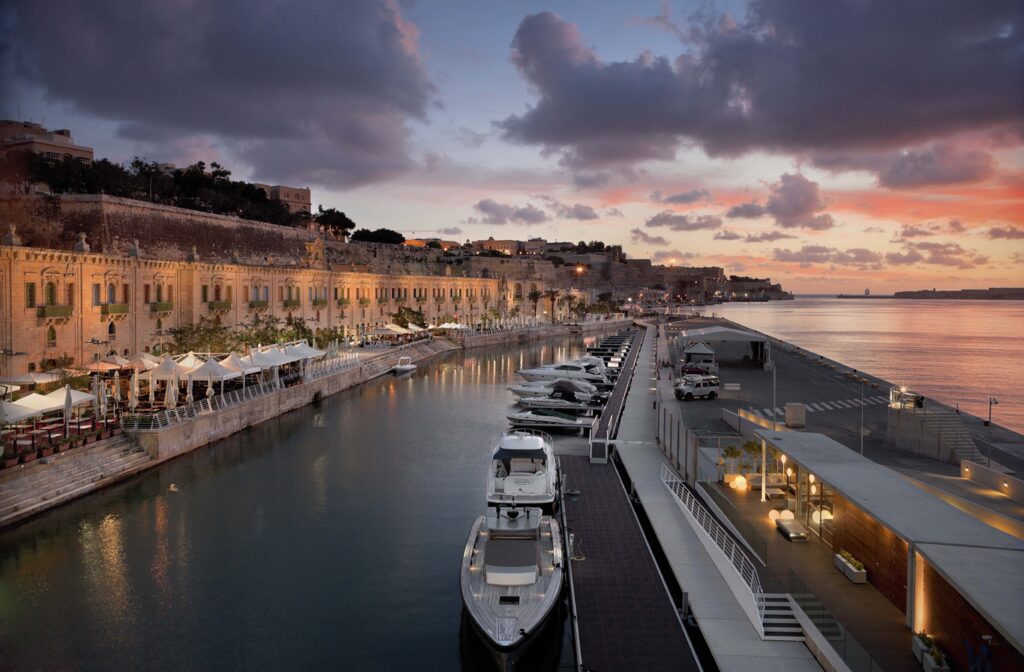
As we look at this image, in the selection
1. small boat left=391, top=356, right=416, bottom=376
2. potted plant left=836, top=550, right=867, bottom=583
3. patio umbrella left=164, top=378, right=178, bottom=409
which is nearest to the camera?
potted plant left=836, top=550, right=867, bottom=583

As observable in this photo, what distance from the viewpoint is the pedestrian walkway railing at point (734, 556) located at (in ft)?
34.5

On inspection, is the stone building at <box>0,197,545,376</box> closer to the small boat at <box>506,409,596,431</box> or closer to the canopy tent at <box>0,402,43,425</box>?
the canopy tent at <box>0,402,43,425</box>

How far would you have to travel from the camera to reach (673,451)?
1975 centimetres

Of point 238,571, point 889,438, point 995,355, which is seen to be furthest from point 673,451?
point 995,355

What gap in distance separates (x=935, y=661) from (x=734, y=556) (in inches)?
145

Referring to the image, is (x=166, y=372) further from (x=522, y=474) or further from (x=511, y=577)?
(x=511, y=577)

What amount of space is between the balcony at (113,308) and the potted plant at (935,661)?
3147cm

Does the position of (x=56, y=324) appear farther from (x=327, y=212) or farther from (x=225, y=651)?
(x=327, y=212)

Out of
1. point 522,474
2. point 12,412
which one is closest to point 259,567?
point 522,474

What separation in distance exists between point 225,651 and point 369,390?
2960cm

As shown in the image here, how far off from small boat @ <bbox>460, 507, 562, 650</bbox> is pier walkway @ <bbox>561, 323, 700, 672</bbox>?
575 millimetres

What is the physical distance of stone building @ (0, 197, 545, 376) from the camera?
1046 inches

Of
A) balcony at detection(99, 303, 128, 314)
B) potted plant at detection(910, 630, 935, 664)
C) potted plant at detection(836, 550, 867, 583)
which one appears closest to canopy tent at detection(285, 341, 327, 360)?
balcony at detection(99, 303, 128, 314)

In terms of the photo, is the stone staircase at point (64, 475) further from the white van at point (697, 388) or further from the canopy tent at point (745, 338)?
the canopy tent at point (745, 338)
